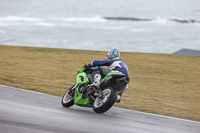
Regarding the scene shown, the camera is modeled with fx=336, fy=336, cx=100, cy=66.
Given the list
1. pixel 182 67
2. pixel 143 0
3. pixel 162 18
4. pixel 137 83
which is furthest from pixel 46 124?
pixel 143 0

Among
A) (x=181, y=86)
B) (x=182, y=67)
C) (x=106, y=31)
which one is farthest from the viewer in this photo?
(x=106, y=31)

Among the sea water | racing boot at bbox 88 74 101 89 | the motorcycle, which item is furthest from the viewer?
the sea water

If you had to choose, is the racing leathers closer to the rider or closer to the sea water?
the rider

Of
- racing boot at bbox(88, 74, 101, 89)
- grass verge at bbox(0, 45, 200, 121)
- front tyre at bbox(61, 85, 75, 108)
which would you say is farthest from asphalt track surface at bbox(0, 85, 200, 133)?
grass verge at bbox(0, 45, 200, 121)

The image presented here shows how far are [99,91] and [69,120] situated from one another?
126 cm

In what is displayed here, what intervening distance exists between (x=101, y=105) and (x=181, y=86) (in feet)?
23.9

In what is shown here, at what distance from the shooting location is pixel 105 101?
24.1 ft

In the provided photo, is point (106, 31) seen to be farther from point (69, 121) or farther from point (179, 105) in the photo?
point (69, 121)

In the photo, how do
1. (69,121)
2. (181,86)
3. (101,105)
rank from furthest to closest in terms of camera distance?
(181,86) < (101,105) < (69,121)

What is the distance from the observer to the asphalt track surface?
19.1 feet

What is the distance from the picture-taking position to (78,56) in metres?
19.5

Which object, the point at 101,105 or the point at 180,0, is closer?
the point at 101,105

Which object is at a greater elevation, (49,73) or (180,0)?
(180,0)

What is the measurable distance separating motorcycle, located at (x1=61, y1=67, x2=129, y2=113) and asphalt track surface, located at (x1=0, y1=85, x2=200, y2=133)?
220mm
